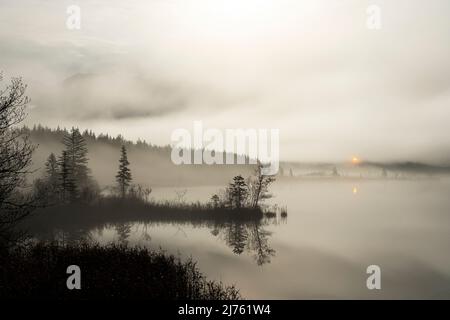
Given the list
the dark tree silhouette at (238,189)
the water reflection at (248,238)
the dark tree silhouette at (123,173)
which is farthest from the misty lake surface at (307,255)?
the dark tree silhouette at (123,173)

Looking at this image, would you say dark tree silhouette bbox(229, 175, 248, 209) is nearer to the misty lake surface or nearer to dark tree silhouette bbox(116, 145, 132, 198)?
the misty lake surface

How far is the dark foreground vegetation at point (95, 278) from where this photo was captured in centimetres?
1702

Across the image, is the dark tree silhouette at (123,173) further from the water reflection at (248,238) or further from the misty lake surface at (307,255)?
the water reflection at (248,238)

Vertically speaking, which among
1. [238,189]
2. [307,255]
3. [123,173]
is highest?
[123,173]

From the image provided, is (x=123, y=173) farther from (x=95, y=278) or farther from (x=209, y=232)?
(x=95, y=278)

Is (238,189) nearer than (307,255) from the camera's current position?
No

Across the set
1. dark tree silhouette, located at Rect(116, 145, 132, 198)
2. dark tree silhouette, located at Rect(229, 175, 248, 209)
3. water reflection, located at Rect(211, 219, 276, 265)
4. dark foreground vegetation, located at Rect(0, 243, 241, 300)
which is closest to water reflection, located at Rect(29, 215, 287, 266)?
water reflection, located at Rect(211, 219, 276, 265)

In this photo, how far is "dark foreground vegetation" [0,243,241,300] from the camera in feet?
55.8

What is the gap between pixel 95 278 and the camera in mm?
18703

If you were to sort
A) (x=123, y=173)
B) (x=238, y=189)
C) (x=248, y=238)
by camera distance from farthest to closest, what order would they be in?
(x=123, y=173) < (x=238, y=189) < (x=248, y=238)

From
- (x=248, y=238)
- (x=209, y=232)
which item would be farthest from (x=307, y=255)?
(x=209, y=232)
